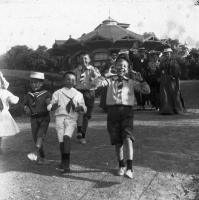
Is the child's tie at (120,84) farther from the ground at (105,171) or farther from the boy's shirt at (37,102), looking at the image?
the boy's shirt at (37,102)

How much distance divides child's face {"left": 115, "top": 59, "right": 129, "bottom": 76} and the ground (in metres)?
1.29

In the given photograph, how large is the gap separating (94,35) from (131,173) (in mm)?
21836

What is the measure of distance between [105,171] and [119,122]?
0.68 m

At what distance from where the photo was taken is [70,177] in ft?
17.3

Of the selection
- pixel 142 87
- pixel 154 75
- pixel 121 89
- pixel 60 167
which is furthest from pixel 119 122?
pixel 154 75

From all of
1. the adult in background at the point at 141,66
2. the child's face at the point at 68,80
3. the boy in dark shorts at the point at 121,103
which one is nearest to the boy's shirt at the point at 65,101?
the child's face at the point at 68,80

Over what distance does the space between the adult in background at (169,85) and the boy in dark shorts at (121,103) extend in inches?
251

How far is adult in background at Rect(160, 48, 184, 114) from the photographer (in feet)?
38.5

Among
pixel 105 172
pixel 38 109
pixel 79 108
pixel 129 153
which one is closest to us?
pixel 129 153

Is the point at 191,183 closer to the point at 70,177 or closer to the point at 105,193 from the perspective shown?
the point at 105,193

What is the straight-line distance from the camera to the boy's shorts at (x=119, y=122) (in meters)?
5.38

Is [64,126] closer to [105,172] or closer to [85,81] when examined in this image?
[105,172]

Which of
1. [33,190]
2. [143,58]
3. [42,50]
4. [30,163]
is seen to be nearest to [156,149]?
[30,163]

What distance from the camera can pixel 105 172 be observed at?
541 cm
